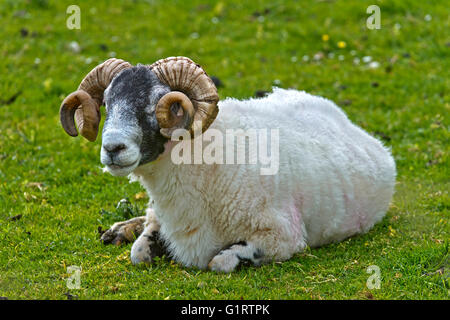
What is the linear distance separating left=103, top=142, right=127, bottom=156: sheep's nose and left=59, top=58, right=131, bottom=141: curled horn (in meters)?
0.81

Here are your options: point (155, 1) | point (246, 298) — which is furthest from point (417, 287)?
point (155, 1)

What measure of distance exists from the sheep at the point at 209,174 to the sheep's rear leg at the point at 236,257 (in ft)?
0.04

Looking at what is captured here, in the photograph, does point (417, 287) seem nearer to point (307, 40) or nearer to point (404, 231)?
point (404, 231)

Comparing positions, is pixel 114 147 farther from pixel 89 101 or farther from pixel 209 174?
pixel 209 174

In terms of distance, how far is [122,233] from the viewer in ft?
27.0

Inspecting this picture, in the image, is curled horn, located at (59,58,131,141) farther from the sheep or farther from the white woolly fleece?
the white woolly fleece

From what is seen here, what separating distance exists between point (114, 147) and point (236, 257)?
1739 millimetres

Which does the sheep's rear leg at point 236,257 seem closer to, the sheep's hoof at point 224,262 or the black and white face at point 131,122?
the sheep's hoof at point 224,262

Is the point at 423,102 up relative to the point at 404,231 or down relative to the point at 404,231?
up

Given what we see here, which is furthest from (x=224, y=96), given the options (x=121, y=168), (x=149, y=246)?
(x=121, y=168)

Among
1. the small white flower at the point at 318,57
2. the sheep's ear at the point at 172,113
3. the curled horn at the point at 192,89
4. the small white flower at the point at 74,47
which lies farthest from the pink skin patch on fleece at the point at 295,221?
the small white flower at the point at 74,47

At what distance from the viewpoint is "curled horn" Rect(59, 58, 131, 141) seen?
7.23 metres
